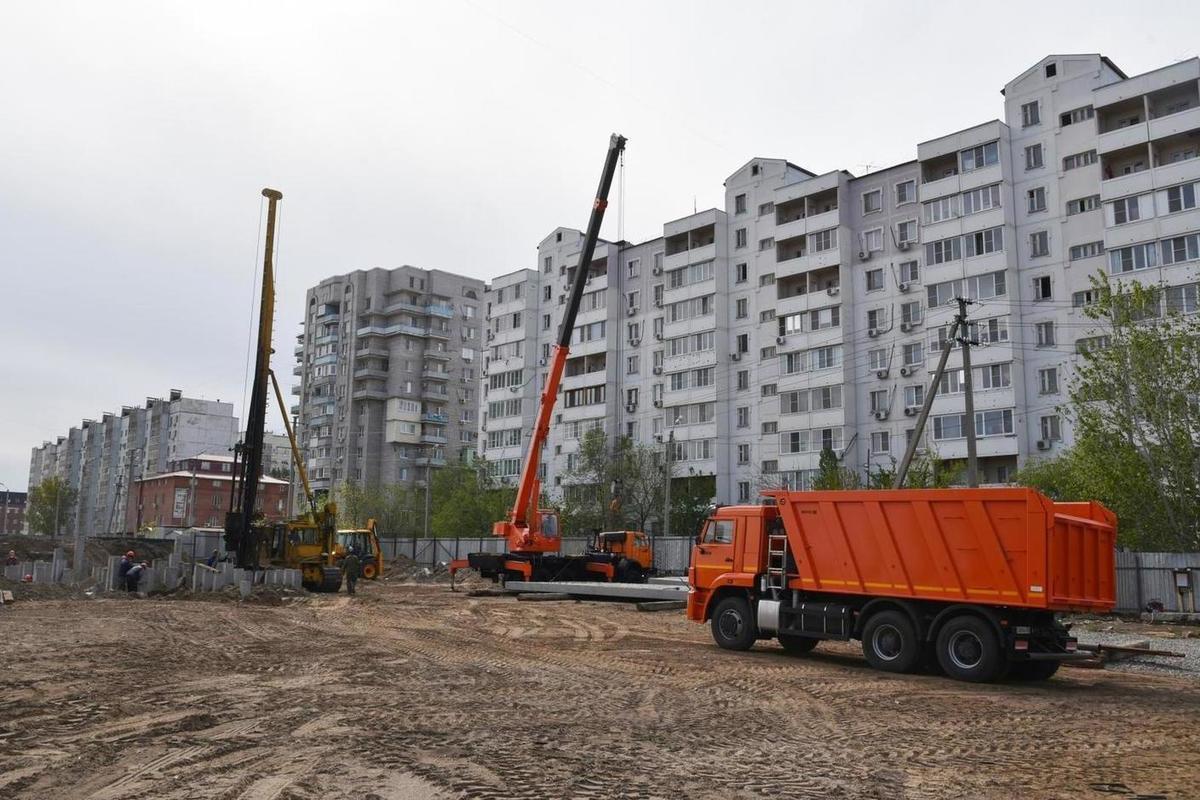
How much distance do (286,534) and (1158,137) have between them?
42365 millimetres

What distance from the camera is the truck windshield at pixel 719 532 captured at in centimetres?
1789

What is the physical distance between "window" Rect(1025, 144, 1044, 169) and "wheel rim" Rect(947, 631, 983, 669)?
137ft

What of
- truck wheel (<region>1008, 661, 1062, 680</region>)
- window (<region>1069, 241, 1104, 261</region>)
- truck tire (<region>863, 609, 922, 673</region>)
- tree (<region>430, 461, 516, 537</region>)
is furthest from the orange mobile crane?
tree (<region>430, 461, 516, 537</region>)

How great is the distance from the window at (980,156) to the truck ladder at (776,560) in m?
39.8

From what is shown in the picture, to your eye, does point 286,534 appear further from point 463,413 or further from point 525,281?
point 463,413

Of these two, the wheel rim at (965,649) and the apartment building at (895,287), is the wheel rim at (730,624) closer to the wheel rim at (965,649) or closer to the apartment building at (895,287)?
the wheel rim at (965,649)

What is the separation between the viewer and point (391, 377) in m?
100

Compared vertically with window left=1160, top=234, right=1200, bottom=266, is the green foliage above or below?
below

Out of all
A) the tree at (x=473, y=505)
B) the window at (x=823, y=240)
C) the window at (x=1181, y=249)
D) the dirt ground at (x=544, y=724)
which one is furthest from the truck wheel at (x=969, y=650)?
the tree at (x=473, y=505)

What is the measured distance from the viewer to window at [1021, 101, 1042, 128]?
49.2 m

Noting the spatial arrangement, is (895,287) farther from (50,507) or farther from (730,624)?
(50,507)

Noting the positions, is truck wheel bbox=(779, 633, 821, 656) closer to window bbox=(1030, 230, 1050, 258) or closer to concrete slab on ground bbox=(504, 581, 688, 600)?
concrete slab on ground bbox=(504, 581, 688, 600)

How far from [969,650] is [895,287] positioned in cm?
4267

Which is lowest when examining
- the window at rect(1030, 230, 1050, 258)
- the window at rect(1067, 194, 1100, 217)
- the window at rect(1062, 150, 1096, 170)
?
the window at rect(1030, 230, 1050, 258)
